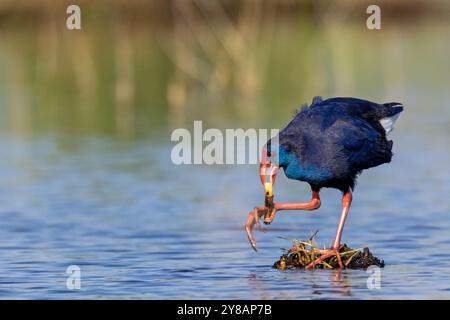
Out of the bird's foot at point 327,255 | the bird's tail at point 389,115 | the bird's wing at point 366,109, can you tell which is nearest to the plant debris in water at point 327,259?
the bird's foot at point 327,255

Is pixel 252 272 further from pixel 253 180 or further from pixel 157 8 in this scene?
pixel 157 8

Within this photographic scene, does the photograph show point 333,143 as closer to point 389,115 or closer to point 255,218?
point 255,218

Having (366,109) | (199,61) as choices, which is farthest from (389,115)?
(199,61)

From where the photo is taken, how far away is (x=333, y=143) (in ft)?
32.6

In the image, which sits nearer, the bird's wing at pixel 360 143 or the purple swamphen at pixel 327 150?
the purple swamphen at pixel 327 150

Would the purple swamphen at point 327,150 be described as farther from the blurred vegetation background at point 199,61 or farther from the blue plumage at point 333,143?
the blurred vegetation background at point 199,61

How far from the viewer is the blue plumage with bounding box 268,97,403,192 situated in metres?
9.78

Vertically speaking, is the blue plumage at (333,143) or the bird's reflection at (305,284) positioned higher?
the blue plumage at (333,143)

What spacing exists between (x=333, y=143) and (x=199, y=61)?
1544 cm

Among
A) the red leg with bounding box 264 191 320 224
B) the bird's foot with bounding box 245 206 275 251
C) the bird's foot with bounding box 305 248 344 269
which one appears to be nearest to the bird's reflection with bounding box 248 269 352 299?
the bird's foot with bounding box 305 248 344 269

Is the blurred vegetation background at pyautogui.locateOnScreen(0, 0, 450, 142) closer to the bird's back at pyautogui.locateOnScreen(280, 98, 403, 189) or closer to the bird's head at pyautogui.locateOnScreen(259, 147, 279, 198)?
the bird's back at pyautogui.locateOnScreen(280, 98, 403, 189)

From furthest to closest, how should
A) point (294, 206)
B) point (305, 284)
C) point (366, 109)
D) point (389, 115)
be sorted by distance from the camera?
point (389, 115) < point (366, 109) < point (294, 206) < point (305, 284)

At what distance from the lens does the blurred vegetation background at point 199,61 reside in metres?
21.3

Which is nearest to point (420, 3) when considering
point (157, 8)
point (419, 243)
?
point (157, 8)
